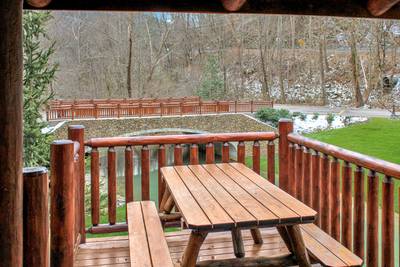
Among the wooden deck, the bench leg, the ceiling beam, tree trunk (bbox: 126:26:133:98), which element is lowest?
the wooden deck

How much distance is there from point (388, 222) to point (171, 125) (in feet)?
50.3

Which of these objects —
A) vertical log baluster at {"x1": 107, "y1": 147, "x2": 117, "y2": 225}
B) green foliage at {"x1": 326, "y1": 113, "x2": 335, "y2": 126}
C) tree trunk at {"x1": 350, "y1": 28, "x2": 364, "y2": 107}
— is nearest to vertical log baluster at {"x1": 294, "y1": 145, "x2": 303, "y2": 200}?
vertical log baluster at {"x1": 107, "y1": 147, "x2": 117, "y2": 225}

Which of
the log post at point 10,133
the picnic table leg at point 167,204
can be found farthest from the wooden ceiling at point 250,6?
the picnic table leg at point 167,204

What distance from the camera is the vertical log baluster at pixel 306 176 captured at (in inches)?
125

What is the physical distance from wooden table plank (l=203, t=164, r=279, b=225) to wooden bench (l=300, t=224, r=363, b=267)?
46 cm

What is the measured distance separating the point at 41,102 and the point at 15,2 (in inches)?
245

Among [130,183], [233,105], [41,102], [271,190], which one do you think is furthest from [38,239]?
[233,105]

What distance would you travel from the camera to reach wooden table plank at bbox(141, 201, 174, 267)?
1982mm

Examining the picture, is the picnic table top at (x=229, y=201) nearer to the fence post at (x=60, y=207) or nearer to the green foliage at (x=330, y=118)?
the fence post at (x=60, y=207)

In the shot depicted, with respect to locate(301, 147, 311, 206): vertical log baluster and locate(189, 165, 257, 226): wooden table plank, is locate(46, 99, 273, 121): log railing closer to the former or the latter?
locate(301, 147, 311, 206): vertical log baluster

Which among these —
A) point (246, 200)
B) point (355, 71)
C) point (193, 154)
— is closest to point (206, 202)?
point (246, 200)

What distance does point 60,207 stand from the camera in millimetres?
1979

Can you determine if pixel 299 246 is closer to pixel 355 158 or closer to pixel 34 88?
pixel 355 158

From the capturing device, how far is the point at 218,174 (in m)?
2.78
